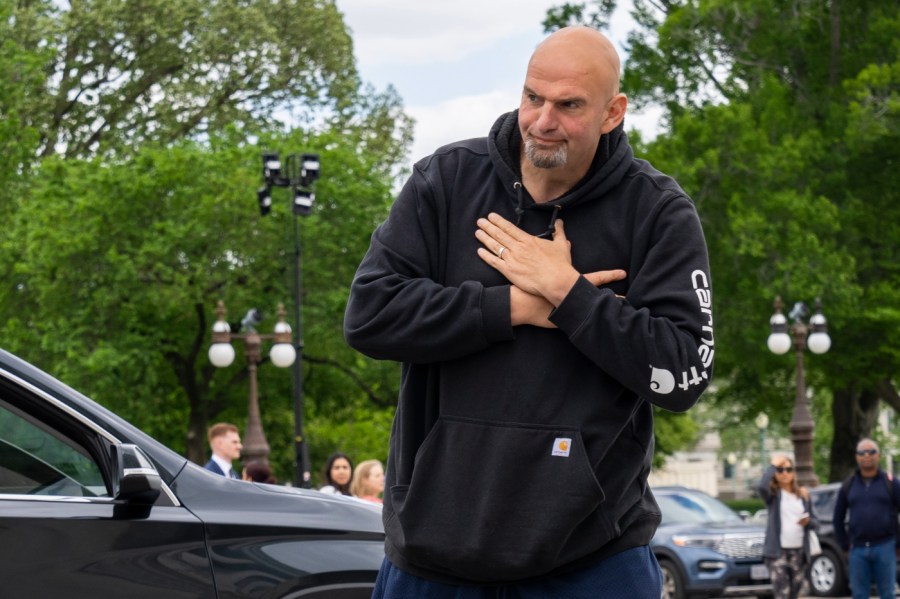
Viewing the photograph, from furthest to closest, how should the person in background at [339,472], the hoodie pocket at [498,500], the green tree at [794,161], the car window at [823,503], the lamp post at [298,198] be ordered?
the green tree at [794,161], the lamp post at [298,198], the car window at [823,503], the person in background at [339,472], the hoodie pocket at [498,500]

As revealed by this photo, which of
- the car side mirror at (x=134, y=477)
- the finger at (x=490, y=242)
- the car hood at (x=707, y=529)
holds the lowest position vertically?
the car hood at (x=707, y=529)

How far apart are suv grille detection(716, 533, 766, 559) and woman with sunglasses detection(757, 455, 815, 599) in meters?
3.00

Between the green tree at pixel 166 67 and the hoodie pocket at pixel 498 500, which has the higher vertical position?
the green tree at pixel 166 67

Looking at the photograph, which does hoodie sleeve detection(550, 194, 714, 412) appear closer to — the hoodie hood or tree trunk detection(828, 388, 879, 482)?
the hoodie hood

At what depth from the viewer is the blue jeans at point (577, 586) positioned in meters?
2.91

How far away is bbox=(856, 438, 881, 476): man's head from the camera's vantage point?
49.5 feet

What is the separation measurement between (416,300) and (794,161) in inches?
1172

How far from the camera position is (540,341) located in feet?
9.72

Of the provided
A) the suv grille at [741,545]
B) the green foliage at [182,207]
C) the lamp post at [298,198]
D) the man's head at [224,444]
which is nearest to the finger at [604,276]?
the man's head at [224,444]

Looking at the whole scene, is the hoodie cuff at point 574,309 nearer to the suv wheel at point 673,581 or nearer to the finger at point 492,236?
the finger at point 492,236

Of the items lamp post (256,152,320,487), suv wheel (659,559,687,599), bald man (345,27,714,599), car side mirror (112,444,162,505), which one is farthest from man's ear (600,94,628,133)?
lamp post (256,152,320,487)

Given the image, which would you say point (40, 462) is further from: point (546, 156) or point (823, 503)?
point (823, 503)

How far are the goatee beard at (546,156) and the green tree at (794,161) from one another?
94.3ft

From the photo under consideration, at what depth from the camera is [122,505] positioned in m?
3.97
